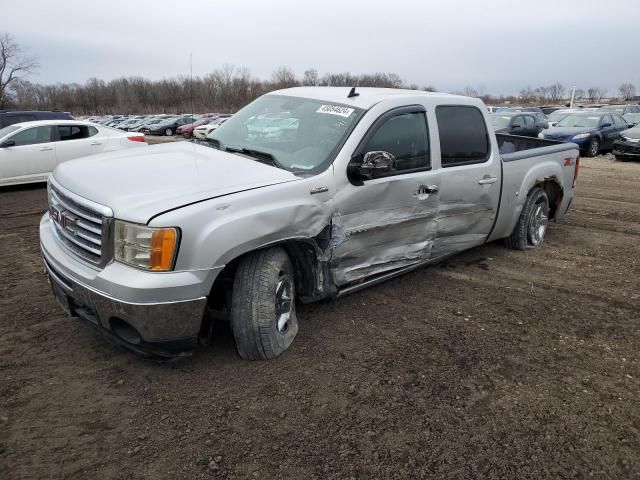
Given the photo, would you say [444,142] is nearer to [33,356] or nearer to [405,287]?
[405,287]

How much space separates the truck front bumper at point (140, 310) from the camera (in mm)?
2811

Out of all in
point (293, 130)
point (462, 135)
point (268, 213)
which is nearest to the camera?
point (268, 213)

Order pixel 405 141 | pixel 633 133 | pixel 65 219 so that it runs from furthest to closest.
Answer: pixel 633 133 → pixel 405 141 → pixel 65 219

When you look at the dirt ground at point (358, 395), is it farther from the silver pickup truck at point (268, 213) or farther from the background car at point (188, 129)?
the background car at point (188, 129)

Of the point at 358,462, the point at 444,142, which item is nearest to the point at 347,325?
the point at 358,462

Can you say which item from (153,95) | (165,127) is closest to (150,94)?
(153,95)

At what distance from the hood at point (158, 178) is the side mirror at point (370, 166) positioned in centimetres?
48

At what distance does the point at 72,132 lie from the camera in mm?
11164

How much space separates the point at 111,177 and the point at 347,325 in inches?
80.7

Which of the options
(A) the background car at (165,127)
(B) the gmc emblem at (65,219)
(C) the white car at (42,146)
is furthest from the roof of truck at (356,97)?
(A) the background car at (165,127)

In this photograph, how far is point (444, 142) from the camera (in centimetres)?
452

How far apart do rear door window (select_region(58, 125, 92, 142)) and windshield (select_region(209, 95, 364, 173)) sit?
7968 mm

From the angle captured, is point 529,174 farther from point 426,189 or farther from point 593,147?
point 593,147

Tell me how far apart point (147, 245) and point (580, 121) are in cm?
1887
